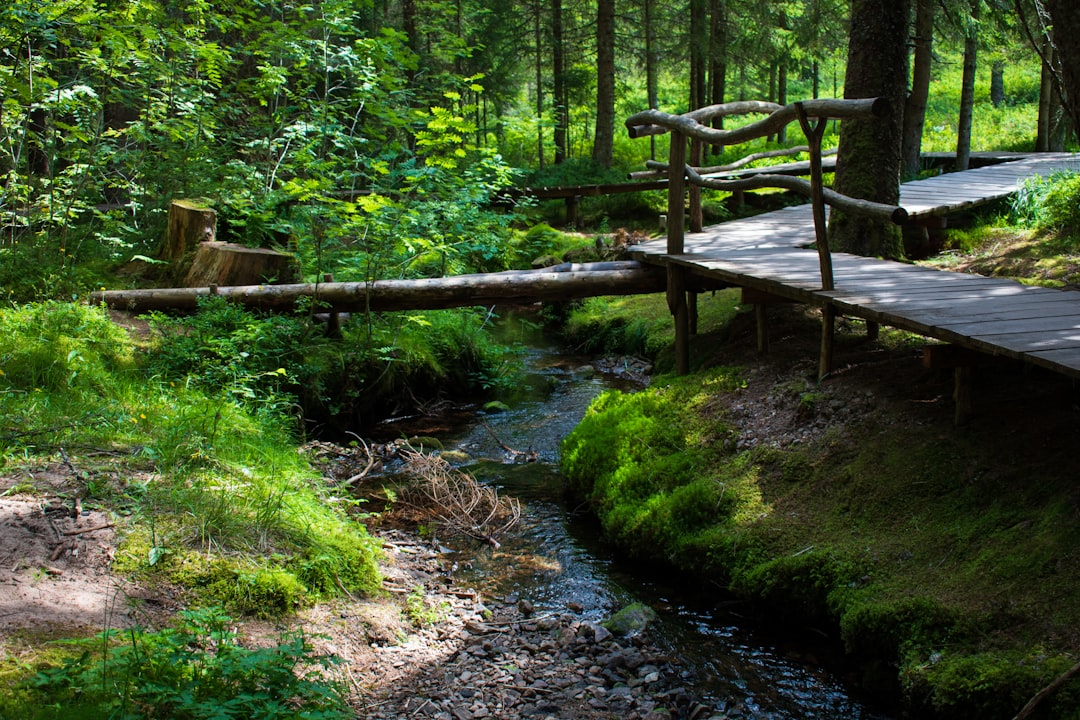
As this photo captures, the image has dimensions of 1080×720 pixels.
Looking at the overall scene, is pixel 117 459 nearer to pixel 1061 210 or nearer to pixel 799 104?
pixel 799 104

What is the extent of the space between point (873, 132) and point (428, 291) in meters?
5.05

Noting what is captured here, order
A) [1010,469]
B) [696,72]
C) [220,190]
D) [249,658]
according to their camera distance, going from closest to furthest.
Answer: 1. [249,658]
2. [1010,469]
3. [220,190]
4. [696,72]

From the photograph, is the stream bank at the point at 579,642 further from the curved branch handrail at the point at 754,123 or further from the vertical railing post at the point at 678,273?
the curved branch handrail at the point at 754,123

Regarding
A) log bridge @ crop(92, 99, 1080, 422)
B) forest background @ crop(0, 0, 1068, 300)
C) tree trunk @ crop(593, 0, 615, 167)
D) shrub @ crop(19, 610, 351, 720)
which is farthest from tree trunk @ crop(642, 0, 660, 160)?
shrub @ crop(19, 610, 351, 720)

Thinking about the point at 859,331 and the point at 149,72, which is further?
the point at 149,72

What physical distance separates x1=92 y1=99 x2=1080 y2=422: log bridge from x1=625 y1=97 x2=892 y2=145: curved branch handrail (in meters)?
0.01

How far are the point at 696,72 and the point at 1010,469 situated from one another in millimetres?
20659

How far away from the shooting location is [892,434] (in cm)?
557

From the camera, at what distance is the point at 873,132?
8680 mm

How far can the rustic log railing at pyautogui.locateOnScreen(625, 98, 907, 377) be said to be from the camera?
5.93m

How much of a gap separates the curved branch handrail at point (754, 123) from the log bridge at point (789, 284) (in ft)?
0.05

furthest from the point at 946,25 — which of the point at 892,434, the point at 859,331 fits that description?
the point at 892,434

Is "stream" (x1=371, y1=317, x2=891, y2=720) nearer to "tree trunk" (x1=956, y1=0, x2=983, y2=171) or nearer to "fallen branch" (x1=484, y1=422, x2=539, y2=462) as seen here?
"fallen branch" (x1=484, y1=422, x2=539, y2=462)

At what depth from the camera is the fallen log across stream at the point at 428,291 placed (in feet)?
29.9
